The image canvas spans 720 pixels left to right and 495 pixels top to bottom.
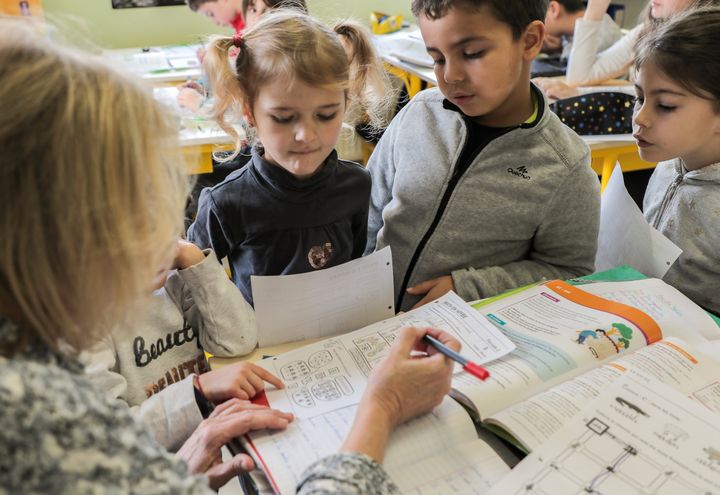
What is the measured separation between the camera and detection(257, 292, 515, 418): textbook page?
2.91 feet

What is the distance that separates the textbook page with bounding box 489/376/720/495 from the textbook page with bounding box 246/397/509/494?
0.05m

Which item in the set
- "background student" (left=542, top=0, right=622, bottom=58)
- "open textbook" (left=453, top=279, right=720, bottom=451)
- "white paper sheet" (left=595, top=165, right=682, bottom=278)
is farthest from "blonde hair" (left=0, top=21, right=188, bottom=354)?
"background student" (left=542, top=0, right=622, bottom=58)

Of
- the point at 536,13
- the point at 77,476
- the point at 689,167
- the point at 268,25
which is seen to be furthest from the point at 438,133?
the point at 77,476

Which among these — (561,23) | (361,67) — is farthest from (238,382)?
(561,23)

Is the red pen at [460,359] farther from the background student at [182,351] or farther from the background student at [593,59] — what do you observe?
the background student at [593,59]

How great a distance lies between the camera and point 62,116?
51cm

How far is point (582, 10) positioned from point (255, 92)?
9.22ft

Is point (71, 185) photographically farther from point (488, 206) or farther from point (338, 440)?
point (488, 206)

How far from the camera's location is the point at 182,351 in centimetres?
109

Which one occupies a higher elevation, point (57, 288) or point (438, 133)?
point (57, 288)

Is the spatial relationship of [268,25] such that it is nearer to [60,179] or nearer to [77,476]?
[60,179]

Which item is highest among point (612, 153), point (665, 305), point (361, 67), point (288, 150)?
point (361, 67)

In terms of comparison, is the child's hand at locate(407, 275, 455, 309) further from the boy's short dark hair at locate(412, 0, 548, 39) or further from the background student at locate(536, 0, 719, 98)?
the background student at locate(536, 0, 719, 98)

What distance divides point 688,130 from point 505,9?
495mm
